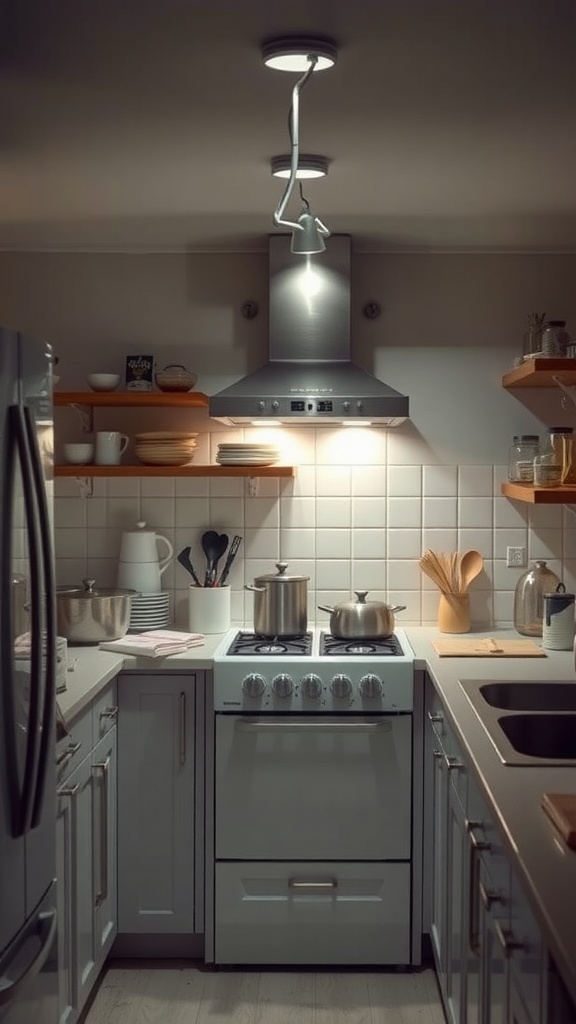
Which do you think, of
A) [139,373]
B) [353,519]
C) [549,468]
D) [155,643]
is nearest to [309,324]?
[139,373]

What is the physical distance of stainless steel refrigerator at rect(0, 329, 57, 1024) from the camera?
2.01 metres

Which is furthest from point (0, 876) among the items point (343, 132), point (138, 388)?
point (138, 388)

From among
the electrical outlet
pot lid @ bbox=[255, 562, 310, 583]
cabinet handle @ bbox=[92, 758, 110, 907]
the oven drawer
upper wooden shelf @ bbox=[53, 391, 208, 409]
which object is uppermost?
upper wooden shelf @ bbox=[53, 391, 208, 409]

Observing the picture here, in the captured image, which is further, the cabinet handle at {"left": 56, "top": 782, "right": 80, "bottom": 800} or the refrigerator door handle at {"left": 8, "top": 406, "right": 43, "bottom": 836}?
the cabinet handle at {"left": 56, "top": 782, "right": 80, "bottom": 800}

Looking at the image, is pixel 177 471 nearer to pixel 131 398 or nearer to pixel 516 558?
pixel 131 398

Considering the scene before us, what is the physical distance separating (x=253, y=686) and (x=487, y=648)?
79cm

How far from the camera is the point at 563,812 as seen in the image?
1944 millimetres

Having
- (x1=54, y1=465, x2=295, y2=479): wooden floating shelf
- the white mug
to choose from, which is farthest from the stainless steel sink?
the white mug

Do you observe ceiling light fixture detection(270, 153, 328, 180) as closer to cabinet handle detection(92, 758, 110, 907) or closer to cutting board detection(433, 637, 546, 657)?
cutting board detection(433, 637, 546, 657)

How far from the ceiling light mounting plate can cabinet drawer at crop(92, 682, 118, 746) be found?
1.81 metres

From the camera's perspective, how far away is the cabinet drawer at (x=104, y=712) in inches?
127

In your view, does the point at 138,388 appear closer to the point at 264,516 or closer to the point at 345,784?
the point at 264,516

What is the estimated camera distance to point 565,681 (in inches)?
128

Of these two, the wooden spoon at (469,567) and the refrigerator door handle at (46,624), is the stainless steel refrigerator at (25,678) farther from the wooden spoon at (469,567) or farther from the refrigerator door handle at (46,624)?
the wooden spoon at (469,567)
